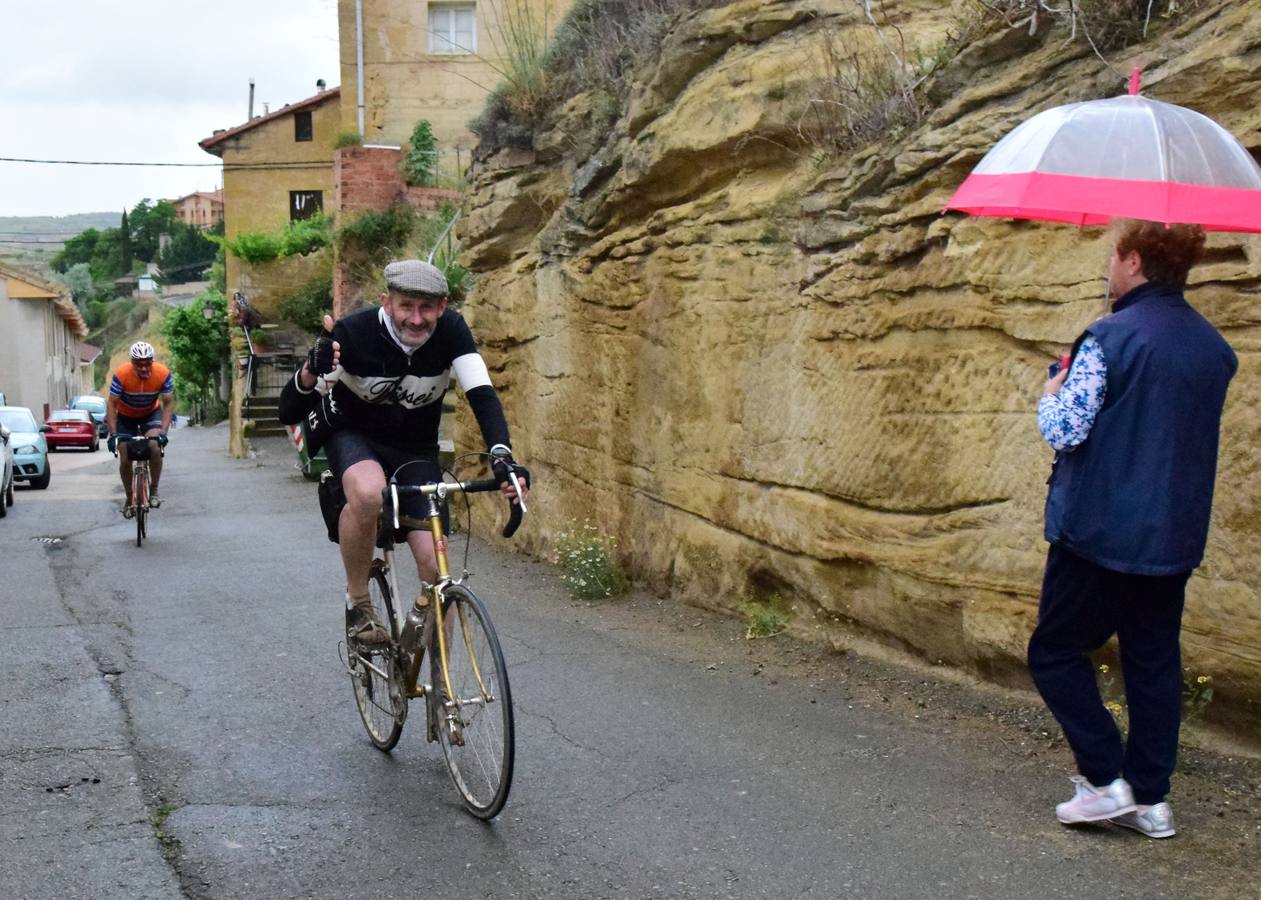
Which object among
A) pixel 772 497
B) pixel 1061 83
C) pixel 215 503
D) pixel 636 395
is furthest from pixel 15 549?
pixel 1061 83

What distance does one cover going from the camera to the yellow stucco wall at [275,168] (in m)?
45.1

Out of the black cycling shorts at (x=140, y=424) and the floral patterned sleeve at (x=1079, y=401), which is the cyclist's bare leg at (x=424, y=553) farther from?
the black cycling shorts at (x=140, y=424)

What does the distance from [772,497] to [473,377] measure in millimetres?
2450

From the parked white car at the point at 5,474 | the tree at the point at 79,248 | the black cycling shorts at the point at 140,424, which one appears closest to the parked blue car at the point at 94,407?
the parked white car at the point at 5,474

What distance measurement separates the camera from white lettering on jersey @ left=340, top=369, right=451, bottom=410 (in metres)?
5.39

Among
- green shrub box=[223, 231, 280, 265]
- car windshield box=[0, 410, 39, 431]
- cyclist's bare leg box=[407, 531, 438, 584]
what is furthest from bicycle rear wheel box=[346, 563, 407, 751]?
green shrub box=[223, 231, 280, 265]

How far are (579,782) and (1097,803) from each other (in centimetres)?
188

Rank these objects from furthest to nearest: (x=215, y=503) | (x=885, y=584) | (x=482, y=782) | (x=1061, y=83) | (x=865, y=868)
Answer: (x=215, y=503), (x=885, y=584), (x=1061, y=83), (x=482, y=782), (x=865, y=868)

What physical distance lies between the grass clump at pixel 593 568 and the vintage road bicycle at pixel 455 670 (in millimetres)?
3519

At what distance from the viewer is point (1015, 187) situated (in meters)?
4.30

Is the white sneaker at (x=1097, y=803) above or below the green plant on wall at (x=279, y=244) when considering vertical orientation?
below

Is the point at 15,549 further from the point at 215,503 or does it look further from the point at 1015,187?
the point at 1015,187

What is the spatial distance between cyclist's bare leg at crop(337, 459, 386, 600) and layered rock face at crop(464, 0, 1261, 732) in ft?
7.96

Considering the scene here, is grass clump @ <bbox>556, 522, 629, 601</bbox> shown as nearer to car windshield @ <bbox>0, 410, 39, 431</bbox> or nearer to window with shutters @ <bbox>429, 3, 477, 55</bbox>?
car windshield @ <bbox>0, 410, 39, 431</bbox>
